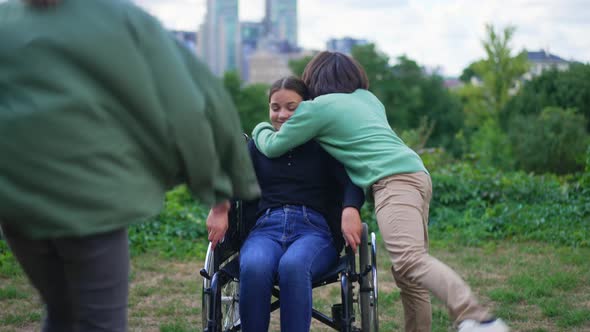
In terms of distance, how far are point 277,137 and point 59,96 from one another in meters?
1.55

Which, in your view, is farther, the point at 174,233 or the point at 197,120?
the point at 174,233

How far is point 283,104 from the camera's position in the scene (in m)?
3.30

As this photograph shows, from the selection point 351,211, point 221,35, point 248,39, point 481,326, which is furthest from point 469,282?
point 248,39

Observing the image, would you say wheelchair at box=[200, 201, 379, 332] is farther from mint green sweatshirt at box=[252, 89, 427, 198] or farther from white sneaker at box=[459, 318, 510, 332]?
white sneaker at box=[459, 318, 510, 332]

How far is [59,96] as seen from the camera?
163 centimetres

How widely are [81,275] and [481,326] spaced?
1512 mm

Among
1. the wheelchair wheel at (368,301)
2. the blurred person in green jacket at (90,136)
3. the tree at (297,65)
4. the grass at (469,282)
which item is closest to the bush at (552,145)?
the grass at (469,282)

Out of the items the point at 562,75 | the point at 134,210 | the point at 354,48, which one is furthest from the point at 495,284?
the point at 354,48

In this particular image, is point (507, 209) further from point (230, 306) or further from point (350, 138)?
point (350, 138)

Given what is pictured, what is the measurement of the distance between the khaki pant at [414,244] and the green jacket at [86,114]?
138cm

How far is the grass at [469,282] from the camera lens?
168 inches

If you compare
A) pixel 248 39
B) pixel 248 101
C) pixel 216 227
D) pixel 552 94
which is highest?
pixel 216 227

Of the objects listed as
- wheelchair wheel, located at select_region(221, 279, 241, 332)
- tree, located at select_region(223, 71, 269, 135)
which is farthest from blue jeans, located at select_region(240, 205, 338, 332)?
tree, located at select_region(223, 71, 269, 135)

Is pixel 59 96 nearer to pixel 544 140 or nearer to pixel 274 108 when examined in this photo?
pixel 274 108
